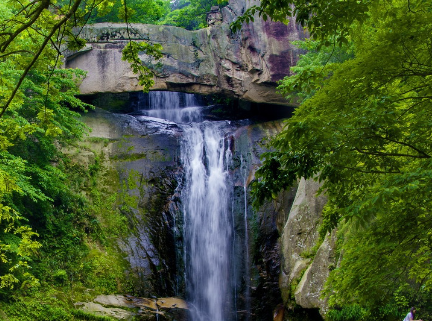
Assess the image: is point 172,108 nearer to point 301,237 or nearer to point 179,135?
point 179,135

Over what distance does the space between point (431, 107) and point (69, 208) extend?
12.3m

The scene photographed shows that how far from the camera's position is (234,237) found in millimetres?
14805

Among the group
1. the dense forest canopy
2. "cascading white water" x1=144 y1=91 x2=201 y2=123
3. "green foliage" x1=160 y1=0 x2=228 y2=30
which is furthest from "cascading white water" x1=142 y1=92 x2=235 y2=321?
the dense forest canopy

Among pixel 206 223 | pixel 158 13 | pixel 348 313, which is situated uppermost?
pixel 158 13

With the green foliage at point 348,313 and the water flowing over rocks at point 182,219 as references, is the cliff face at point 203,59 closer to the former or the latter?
the water flowing over rocks at point 182,219

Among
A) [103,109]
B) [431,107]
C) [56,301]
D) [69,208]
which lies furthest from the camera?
[103,109]

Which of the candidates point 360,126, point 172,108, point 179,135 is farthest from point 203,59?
point 360,126

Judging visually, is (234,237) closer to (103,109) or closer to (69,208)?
(69,208)

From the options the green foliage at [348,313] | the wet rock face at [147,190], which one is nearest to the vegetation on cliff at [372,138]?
the green foliage at [348,313]

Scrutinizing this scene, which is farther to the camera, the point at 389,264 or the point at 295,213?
the point at 295,213

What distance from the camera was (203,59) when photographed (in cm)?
1731

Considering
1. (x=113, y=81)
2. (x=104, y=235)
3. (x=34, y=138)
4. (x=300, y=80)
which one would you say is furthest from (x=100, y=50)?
(x=300, y=80)

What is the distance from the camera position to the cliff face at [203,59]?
16.4 meters

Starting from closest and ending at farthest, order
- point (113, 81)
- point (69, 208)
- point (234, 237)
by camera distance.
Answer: point (69, 208)
point (234, 237)
point (113, 81)
